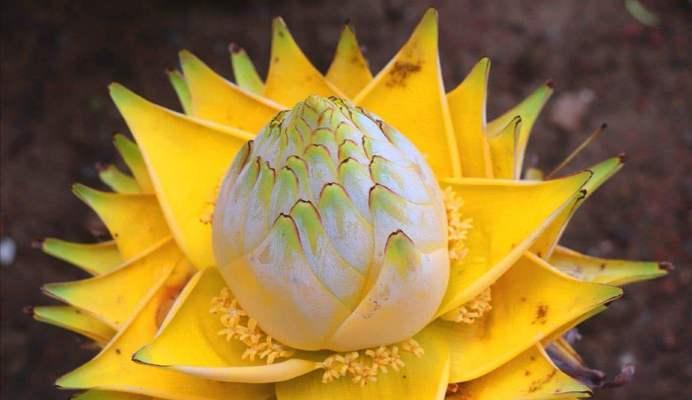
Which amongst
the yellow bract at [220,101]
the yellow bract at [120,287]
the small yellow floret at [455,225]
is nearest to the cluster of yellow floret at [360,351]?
the small yellow floret at [455,225]

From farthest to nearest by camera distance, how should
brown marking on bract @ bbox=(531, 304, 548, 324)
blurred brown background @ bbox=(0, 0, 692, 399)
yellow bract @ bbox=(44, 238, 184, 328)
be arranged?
blurred brown background @ bbox=(0, 0, 692, 399) → yellow bract @ bbox=(44, 238, 184, 328) → brown marking on bract @ bbox=(531, 304, 548, 324)

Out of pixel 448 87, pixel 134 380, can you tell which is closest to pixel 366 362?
pixel 134 380

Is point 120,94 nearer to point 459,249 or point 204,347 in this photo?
point 204,347

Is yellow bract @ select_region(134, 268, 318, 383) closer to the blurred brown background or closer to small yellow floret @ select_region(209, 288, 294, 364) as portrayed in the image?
small yellow floret @ select_region(209, 288, 294, 364)

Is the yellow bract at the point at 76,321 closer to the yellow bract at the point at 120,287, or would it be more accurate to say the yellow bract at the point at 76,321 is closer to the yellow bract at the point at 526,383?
the yellow bract at the point at 120,287

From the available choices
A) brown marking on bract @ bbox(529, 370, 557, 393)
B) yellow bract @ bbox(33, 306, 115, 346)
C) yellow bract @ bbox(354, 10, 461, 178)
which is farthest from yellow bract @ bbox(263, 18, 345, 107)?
brown marking on bract @ bbox(529, 370, 557, 393)
